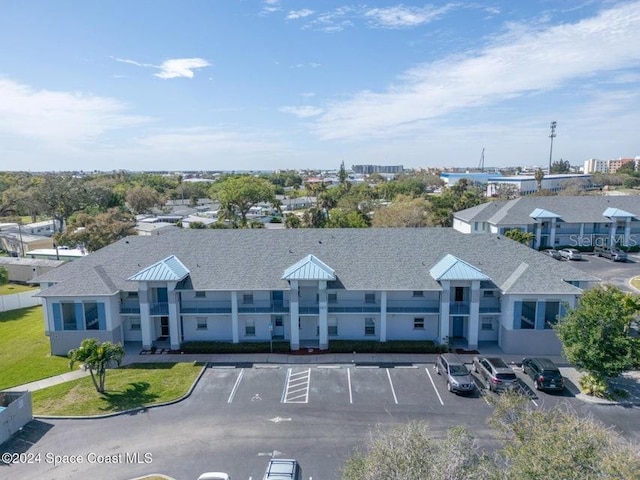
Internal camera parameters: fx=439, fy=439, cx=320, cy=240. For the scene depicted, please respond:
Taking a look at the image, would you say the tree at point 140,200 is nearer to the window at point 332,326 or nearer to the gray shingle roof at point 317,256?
the gray shingle roof at point 317,256

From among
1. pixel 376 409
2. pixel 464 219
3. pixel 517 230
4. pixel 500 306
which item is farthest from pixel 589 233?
pixel 376 409

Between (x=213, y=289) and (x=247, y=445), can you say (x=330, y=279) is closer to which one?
(x=213, y=289)

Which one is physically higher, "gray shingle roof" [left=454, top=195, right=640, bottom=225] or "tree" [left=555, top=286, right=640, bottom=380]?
"gray shingle roof" [left=454, top=195, right=640, bottom=225]

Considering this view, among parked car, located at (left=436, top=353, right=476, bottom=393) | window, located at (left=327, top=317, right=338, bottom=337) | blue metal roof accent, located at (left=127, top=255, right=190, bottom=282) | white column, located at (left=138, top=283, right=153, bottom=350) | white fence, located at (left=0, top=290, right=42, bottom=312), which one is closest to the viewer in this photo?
parked car, located at (left=436, top=353, right=476, bottom=393)

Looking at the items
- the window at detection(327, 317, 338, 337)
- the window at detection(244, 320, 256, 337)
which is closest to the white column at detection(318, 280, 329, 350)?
the window at detection(327, 317, 338, 337)

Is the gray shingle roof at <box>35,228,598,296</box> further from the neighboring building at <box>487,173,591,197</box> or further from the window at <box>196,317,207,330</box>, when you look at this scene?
the neighboring building at <box>487,173,591,197</box>

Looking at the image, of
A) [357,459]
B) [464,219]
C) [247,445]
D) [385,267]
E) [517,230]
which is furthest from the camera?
[464,219]

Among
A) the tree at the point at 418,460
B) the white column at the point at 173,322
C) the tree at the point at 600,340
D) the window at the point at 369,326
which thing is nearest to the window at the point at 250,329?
the white column at the point at 173,322
